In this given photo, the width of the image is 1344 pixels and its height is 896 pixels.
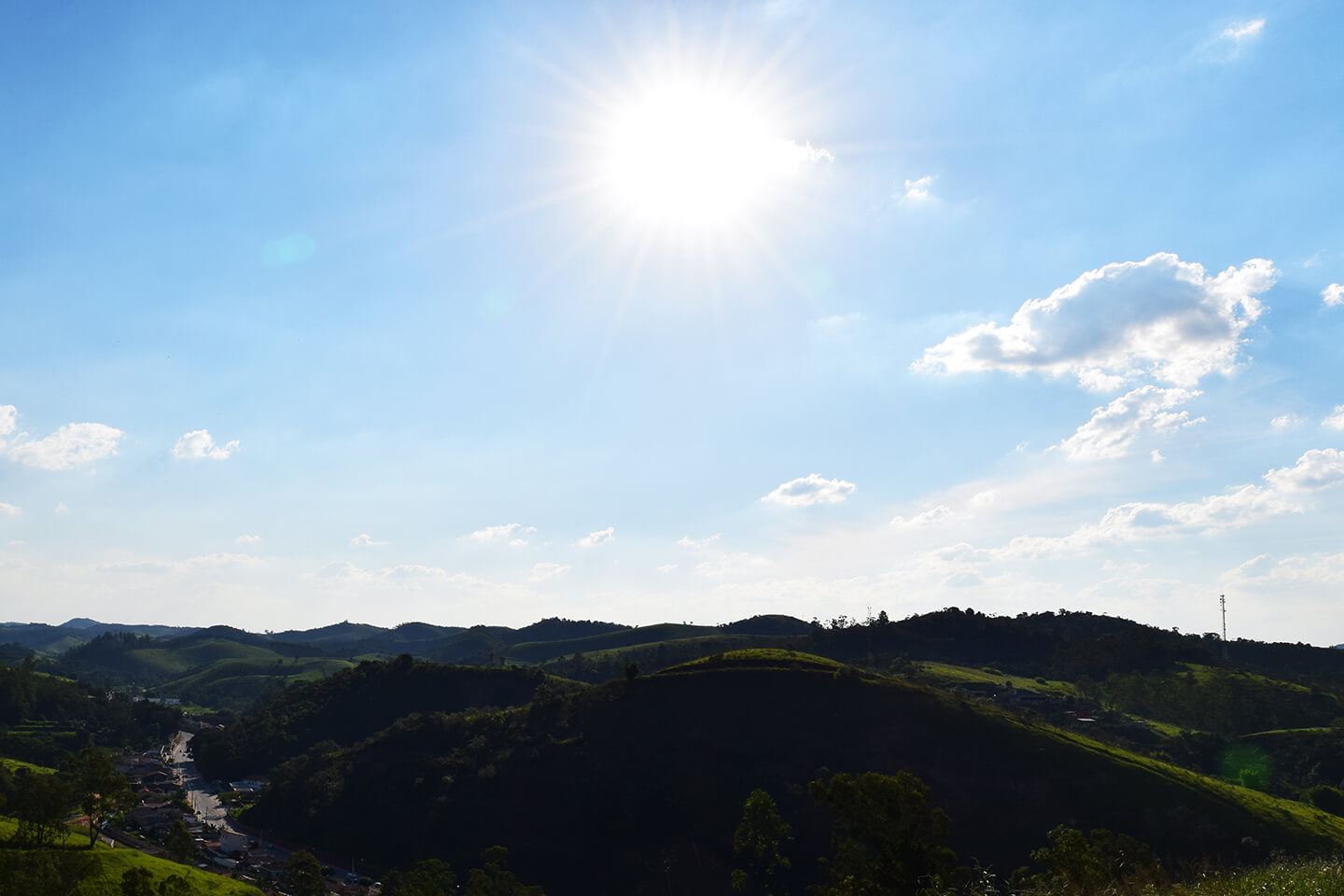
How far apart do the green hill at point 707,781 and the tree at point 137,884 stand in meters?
42.2

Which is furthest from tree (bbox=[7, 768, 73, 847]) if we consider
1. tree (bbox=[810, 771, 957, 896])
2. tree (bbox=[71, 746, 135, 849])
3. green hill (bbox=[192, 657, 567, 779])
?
green hill (bbox=[192, 657, 567, 779])

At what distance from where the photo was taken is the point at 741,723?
119 m

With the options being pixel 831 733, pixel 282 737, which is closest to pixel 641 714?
pixel 831 733

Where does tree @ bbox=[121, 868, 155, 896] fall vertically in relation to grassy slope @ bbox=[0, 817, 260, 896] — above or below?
above

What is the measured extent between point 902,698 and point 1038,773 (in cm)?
2253

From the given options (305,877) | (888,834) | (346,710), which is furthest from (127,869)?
(346,710)

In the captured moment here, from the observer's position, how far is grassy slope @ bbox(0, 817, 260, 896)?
7588cm

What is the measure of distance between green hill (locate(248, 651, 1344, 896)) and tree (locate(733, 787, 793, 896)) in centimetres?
317

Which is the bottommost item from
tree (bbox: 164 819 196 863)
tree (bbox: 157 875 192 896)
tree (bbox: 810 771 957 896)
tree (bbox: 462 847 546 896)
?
tree (bbox: 164 819 196 863)

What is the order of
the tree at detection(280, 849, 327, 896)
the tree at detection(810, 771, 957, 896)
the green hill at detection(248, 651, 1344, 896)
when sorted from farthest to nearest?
the green hill at detection(248, 651, 1344, 896), the tree at detection(280, 849, 327, 896), the tree at detection(810, 771, 957, 896)

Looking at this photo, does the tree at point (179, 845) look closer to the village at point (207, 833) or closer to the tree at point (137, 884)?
the village at point (207, 833)

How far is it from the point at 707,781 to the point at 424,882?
40800 millimetres

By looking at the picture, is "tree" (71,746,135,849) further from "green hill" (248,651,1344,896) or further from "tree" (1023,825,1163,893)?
"tree" (1023,825,1163,893)

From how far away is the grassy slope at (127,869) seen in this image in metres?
75.9
